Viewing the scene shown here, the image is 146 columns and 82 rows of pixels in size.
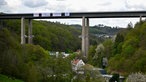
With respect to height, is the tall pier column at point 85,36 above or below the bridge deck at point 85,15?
below

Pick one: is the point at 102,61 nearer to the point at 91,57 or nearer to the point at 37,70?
the point at 91,57

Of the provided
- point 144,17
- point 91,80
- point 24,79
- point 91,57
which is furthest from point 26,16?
point 24,79

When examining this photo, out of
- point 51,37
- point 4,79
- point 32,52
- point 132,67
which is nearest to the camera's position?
point 4,79

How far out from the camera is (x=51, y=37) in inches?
5640

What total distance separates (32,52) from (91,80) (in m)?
14.0

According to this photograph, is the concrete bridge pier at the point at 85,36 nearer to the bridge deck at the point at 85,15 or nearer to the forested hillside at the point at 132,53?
the bridge deck at the point at 85,15

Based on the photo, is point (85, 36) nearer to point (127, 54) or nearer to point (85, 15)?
point (85, 15)

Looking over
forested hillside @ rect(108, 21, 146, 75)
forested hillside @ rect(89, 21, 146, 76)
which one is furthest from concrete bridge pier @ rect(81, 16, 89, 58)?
forested hillside @ rect(108, 21, 146, 75)

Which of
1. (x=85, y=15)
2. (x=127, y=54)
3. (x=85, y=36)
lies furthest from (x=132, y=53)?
(x=85, y=36)

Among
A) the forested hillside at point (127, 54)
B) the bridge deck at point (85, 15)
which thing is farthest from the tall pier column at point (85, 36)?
the forested hillside at point (127, 54)

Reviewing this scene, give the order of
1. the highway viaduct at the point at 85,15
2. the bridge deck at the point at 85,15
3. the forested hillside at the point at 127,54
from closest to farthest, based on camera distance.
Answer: the forested hillside at the point at 127,54
the bridge deck at the point at 85,15
the highway viaduct at the point at 85,15

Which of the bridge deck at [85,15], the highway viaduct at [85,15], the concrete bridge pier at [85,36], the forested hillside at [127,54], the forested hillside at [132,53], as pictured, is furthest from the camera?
the concrete bridge pier at [85,36]

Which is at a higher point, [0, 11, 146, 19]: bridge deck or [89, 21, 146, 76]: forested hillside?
[0, 11, 146, 19]: bridge deck

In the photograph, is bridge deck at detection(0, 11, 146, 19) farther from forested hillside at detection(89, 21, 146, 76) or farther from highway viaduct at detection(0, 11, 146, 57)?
forested hillside at detection(89, 21, 146, 76)
